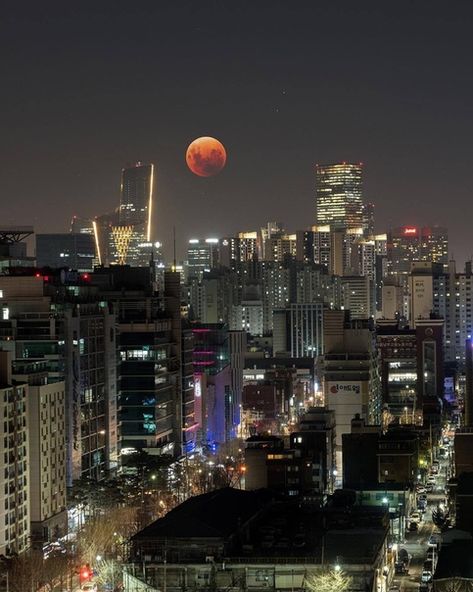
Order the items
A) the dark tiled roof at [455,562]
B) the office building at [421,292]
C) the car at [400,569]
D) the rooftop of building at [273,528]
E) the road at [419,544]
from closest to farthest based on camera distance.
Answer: the dark tiled roof at [455,562]
the rooftop of building at [273,528]
the road at [419,544]
the car at [400,569]
the office building at [421,292]

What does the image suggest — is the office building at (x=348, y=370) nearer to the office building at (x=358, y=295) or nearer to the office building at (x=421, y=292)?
the office building at (x=421, y=292)

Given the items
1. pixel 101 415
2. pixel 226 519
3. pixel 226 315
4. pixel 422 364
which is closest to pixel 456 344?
pixel 226 315

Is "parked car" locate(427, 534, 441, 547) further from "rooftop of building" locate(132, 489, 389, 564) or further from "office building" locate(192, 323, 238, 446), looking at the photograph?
"office building" locate(192, 323, 238, 446)

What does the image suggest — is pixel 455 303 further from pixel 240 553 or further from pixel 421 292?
pixel 240 553

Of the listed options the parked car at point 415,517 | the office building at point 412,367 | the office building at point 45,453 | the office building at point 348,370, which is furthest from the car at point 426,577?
the office building at point 412,367

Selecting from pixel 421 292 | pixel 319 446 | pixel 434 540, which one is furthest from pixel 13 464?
pixel 421 292

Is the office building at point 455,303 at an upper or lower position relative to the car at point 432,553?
upper

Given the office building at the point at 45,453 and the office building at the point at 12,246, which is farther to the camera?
the office building at the point at 12,246
